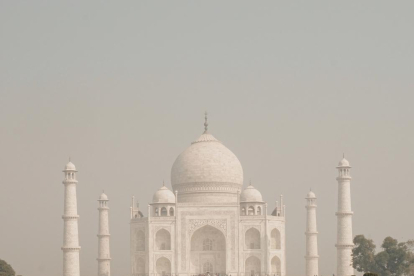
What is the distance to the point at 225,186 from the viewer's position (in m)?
80.5

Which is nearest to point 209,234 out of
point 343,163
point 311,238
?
point 311,238

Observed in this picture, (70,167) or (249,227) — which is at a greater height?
(70,167)

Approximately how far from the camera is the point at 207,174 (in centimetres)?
8038

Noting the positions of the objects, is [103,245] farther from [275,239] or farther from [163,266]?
[275,239]

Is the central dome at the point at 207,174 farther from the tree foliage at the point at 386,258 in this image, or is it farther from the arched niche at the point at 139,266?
the tree foliage at the point at 386,258

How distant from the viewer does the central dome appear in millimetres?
80250

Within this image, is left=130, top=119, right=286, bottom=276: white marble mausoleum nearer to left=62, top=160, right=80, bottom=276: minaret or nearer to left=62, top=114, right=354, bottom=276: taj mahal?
left=62, top=114, right=354, bottom=276: taj mahal

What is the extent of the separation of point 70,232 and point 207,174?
1082 cm

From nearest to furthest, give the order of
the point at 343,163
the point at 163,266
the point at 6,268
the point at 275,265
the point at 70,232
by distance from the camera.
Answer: the point at 6,268, the point at 70,232, the point at 343,163, the point at 163,266, the point at 275,265

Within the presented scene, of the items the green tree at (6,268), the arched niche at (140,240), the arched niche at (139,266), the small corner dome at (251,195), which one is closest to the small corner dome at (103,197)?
the arched niche at (140,240)

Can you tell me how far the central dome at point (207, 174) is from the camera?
80250 millimetres

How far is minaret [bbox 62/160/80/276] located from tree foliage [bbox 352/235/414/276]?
1794cm

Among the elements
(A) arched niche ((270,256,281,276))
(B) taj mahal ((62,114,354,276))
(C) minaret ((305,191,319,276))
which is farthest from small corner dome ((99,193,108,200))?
(C) minaret ((305,191,319,276))

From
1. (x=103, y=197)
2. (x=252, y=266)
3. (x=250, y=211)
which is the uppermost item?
(x=103, y=197)
